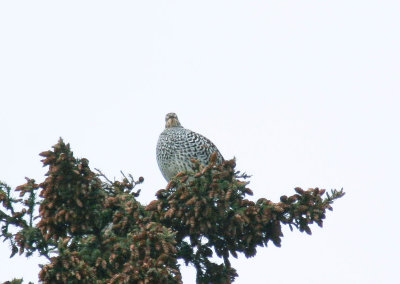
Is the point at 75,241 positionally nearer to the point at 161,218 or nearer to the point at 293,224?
the point at 161,218

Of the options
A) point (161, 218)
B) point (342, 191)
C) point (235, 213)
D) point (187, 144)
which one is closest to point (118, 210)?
point (161, 218)

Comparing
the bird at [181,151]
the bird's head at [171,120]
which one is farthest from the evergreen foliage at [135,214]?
the bird's head at [171,120]

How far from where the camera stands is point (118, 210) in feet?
32.0

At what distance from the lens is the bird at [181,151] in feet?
46.4

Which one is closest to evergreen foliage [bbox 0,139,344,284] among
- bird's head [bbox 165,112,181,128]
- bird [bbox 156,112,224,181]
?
bird [bbox 156,112,224,181]

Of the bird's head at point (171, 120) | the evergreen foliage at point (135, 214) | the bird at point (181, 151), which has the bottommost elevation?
the evergreen foliage at point (135, 214)

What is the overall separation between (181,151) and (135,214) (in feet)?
15.5

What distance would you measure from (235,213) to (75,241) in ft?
5.01

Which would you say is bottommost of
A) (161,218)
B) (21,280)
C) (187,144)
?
(21,280)

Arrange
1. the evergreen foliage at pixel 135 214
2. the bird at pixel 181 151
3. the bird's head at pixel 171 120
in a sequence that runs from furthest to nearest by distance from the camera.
→ 1. the bird's head at pixel 171 120
2. the bird at pixel 181 151
3. the evergreen foliage at pixel 135 214

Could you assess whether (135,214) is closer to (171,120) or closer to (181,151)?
(181,151)

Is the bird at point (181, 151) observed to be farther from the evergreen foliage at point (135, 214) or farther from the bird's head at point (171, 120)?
the evergreen foliage at point (135, 214)

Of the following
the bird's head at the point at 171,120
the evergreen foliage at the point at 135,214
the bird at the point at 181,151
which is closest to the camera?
the evergreen foliage at the point at 135,214

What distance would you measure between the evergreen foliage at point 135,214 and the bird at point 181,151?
13.3 ft
